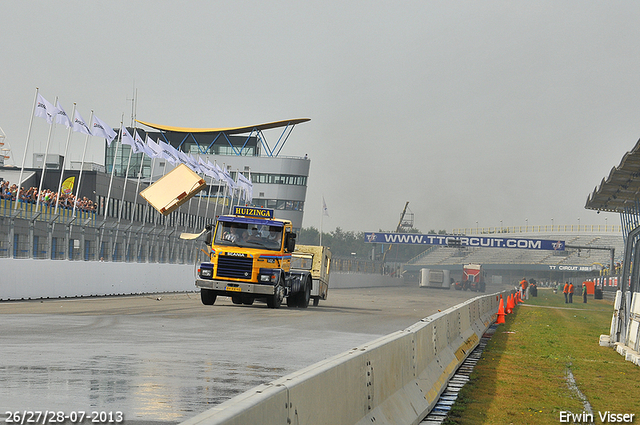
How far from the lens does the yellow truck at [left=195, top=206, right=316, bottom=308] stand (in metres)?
24.3

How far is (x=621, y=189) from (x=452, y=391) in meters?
11.6

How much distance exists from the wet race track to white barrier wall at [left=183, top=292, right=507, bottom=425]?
1771mm

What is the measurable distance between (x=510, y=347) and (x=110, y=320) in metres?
9.12

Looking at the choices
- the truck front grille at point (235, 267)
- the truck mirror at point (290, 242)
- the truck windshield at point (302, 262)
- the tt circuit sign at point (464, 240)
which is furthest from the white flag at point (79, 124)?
the tt circuit sign at point (464, 240)

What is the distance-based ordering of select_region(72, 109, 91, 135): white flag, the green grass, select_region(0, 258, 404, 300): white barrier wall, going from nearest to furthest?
the green grass, select_region(0, 258, 404, 300): white barrier wall, select_region(72, 109, 91, 135): white flag

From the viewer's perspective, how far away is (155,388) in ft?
28.8

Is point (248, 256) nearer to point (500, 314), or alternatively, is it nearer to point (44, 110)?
point (500, 314)

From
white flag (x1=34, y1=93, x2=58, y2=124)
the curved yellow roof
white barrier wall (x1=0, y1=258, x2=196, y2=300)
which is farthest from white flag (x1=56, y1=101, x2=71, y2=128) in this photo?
the curved yellow roof

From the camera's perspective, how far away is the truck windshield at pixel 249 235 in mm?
24703

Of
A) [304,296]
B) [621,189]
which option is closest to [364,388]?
[621,189]

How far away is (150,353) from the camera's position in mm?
12172

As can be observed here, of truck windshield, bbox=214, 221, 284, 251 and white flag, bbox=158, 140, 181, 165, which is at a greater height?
white flag, bbox=158, 140, 181, 165

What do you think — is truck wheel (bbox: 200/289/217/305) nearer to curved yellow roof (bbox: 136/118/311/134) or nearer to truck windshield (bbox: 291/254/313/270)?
truck windshield (bbox: 291/254/313/270)

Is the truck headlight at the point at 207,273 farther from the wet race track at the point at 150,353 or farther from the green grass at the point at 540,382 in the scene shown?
the green grass at the point at 540,382
